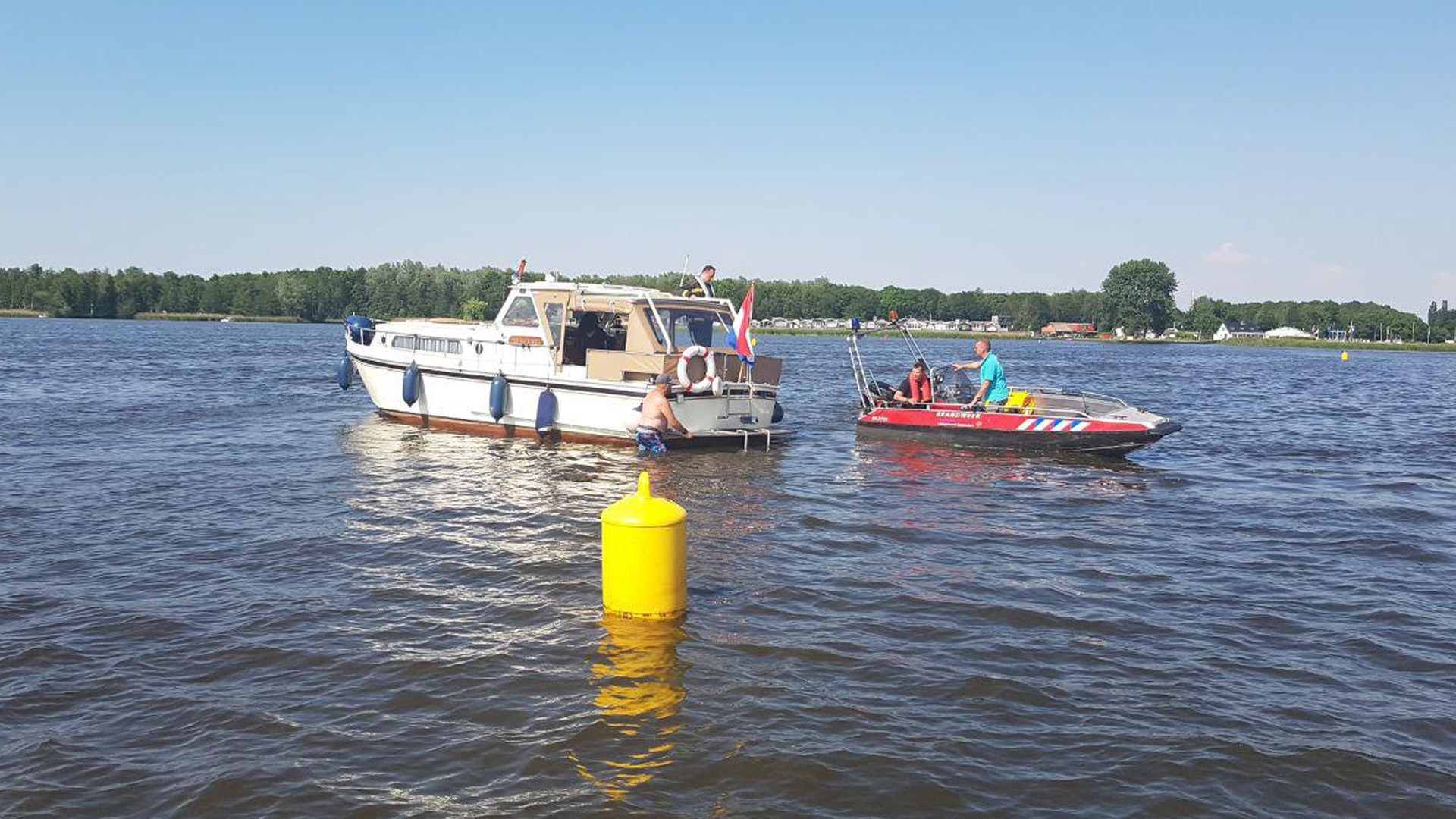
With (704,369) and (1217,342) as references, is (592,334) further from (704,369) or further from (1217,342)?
(1217,342)

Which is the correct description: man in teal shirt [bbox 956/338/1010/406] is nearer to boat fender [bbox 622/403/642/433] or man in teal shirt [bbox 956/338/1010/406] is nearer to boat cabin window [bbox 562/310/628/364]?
boat fender [bbox 622/403/642/433]

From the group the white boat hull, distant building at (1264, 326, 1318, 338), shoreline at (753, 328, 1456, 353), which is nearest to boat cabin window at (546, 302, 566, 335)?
the white boat hull

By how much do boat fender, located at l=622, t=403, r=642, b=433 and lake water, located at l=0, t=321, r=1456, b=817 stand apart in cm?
91

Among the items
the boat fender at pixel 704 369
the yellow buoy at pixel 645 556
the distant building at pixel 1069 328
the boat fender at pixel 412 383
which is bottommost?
the yellow buoy at pixel 645 556

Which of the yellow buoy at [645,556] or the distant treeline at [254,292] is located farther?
the distant treeline at [254,292]

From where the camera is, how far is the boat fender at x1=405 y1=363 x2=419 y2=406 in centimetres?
2200

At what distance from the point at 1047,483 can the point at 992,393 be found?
3.78 metres

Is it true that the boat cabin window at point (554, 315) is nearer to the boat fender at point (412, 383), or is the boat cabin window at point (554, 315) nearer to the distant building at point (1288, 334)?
the boat fender at point (412, 383)

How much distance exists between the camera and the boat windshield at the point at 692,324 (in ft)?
65.8

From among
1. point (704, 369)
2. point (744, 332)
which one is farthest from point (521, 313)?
point (744, 332)

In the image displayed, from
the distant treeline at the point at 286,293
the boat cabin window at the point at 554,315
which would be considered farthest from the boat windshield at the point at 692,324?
the distant treeline at the point at 286,293

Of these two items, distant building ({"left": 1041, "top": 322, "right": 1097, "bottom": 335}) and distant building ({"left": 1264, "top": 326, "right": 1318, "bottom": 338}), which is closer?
distant building ({"left": 1264, "top": 326, "right": 1318, "bottom": 338})

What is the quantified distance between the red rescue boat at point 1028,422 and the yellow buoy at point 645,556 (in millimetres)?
12341

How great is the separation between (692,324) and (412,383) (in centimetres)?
655
